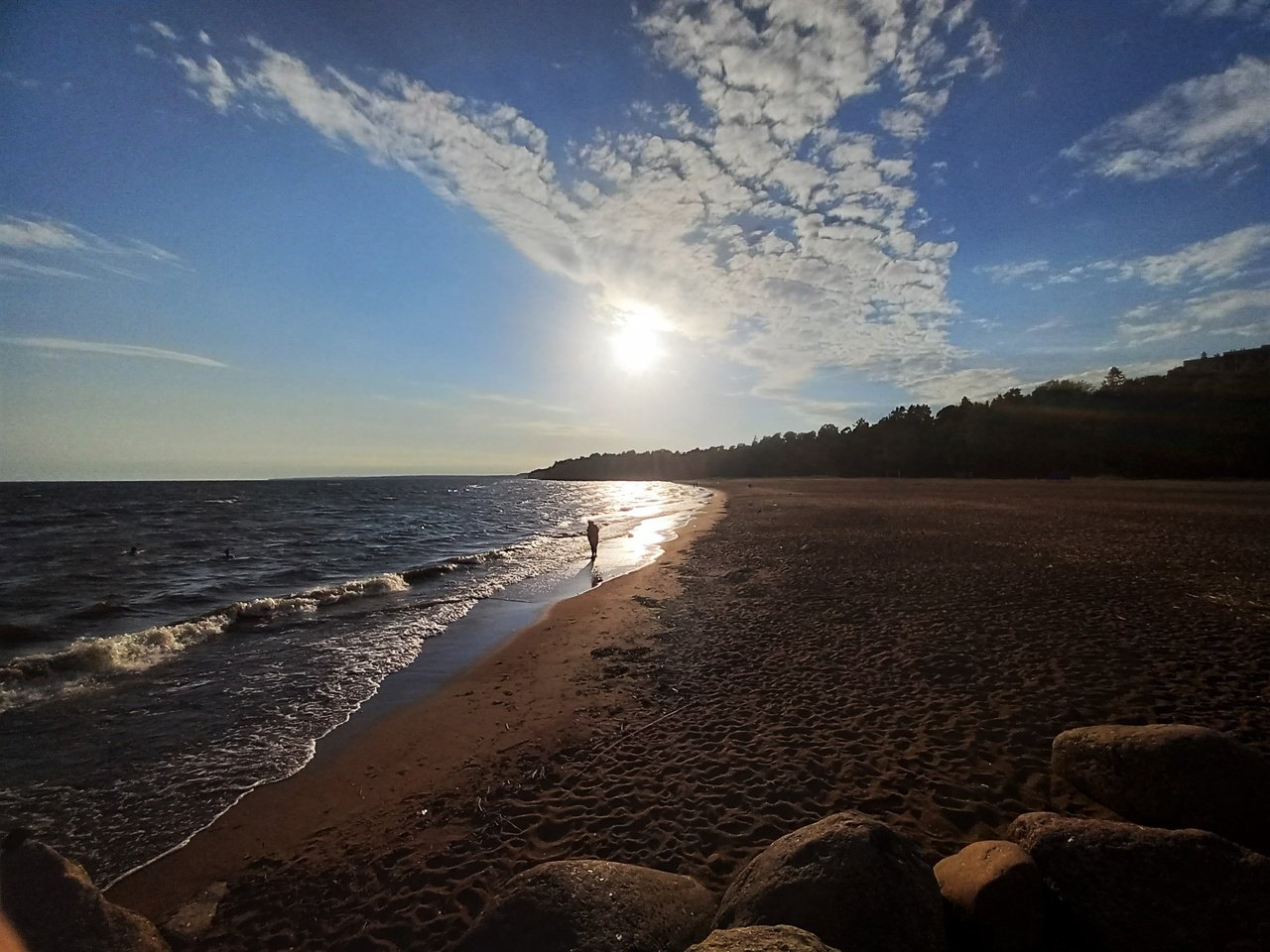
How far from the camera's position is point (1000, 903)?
134 inches

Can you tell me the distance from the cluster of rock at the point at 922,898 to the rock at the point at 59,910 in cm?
250

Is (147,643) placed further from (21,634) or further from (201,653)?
(21,634)

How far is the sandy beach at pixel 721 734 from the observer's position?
4.99 meters

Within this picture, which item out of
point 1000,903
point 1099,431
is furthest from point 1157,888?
point 1099,431

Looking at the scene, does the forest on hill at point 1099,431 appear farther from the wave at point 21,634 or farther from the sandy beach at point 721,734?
the wave at point 21,634

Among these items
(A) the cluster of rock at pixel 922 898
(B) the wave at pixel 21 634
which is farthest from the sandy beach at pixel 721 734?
(B) the wave at pixel 21 634

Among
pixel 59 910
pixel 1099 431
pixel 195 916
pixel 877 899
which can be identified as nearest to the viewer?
pixel 877 899

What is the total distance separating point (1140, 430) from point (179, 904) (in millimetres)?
76312

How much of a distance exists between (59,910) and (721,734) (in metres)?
6.02

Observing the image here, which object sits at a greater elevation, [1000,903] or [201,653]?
[1000,903]

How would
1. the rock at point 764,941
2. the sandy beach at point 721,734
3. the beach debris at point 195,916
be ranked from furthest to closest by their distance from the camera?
the sandy beach at point 721,734 → the beach debris at point 195,916 → the rock at point 764,941

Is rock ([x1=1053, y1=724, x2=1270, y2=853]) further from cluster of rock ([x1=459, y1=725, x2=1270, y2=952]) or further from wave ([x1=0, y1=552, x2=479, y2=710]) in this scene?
wave ([x1=0, y1=552, x2=479, y2=710])

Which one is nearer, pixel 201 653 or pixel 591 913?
pixel 591 913

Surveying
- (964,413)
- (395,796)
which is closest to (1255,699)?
(395,796)
